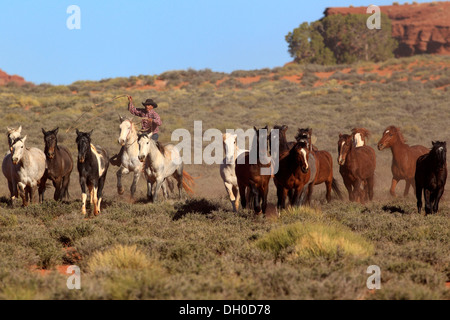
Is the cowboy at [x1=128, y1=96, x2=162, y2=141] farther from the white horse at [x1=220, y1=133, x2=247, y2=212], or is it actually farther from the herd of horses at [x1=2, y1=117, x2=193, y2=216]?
the white horse at [x1=220, y1=133, x2=247, y2=212]

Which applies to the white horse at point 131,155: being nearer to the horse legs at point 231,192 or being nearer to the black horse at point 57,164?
the black horse at point 57,164

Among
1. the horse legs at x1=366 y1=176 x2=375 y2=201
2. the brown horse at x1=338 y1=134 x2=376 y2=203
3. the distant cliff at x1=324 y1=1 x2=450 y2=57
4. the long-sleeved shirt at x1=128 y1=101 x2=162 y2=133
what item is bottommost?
the horse legs at x1=366 y1=176 x2=375 y2=201

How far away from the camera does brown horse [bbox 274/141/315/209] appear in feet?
35.6

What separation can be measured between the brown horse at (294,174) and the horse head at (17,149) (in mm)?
5798

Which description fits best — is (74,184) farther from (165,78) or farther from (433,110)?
(165,78)

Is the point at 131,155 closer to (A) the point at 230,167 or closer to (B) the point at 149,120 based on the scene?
(B) the point at 149,120

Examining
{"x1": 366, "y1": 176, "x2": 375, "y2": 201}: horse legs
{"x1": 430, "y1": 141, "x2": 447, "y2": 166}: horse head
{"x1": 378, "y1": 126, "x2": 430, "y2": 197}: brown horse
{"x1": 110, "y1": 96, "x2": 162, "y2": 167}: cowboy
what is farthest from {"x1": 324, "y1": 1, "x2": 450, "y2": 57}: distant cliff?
{"x1": 430, "y1": 141, "x2": 447, "y2": 166}: horse head

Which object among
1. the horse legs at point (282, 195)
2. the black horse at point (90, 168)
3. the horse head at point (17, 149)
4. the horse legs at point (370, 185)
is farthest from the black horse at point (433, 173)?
the horse head at point (17, 149)

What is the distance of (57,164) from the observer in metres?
13.4

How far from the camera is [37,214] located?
1241 centimetres

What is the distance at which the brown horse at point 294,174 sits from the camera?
35.6 ft

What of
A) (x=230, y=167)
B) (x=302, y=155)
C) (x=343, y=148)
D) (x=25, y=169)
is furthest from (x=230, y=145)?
(x=25, y=169)

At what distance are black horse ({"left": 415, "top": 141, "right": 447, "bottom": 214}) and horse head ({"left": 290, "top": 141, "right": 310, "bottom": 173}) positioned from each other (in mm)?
2799

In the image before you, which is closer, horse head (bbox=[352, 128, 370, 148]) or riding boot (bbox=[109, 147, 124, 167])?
riding boot (bbox=[109, 147, 124, 167])
